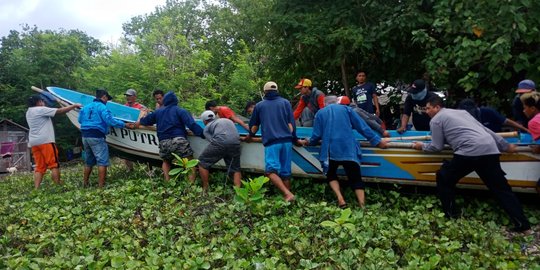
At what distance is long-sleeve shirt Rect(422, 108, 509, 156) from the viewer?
→ 432cm

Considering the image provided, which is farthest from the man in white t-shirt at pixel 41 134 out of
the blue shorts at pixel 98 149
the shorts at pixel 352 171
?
the shorts at pixel 352 171

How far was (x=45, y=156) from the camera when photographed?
732cm

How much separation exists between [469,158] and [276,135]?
2.31 metres

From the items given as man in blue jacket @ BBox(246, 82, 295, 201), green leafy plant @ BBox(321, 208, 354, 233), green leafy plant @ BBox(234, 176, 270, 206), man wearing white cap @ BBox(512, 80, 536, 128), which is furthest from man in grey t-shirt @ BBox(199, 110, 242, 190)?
man wearing white cap @ BBox(512, 80, 536, 128)

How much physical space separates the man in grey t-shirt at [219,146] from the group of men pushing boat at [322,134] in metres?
0.01

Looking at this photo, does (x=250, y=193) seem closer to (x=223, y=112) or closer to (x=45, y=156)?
(x=223, y=112)

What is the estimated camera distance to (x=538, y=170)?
4.54m

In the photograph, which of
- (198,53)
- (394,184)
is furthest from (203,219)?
(198,53)

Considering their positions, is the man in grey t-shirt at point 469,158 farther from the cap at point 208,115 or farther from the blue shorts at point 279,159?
the cap at point 208,115

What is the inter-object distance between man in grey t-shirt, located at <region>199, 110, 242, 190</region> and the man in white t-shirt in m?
2.81

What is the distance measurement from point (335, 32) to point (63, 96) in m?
5.35

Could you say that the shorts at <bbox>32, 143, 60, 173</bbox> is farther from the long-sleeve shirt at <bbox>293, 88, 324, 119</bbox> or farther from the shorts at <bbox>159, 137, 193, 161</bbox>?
the long-sleeve shirt at <bbox>293, 88, 324, 119</bbox>

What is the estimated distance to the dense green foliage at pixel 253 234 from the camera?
11.3ft

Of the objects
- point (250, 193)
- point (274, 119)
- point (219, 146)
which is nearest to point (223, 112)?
point (219, 146)
